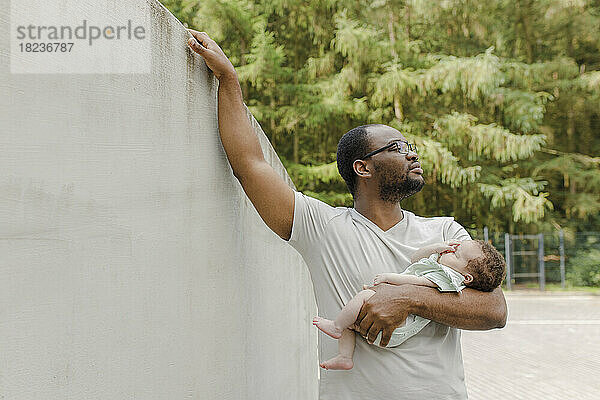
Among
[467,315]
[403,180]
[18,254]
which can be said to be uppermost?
[403,180]

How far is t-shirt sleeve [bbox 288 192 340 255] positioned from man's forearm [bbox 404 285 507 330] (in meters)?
0.37

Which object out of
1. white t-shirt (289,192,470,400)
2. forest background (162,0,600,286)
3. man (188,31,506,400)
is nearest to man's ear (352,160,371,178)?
man (188,31,506,400)

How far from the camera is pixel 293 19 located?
62.7 ft

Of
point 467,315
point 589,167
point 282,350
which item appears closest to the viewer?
point 467,315

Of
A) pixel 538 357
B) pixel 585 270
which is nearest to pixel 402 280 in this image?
pixel 538 357

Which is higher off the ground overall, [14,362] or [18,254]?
[18,254]

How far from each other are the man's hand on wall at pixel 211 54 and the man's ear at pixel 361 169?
56 cm

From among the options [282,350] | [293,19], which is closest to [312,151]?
[293,19]

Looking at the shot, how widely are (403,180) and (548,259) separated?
62.1ft

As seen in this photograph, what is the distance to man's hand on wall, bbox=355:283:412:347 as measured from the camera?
6.75 feet

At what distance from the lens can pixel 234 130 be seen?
2.26 meters

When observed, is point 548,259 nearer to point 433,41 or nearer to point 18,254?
point 433,41

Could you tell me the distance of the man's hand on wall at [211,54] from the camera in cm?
217

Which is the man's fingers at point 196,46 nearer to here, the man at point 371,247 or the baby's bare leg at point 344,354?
the man at point 371,247
